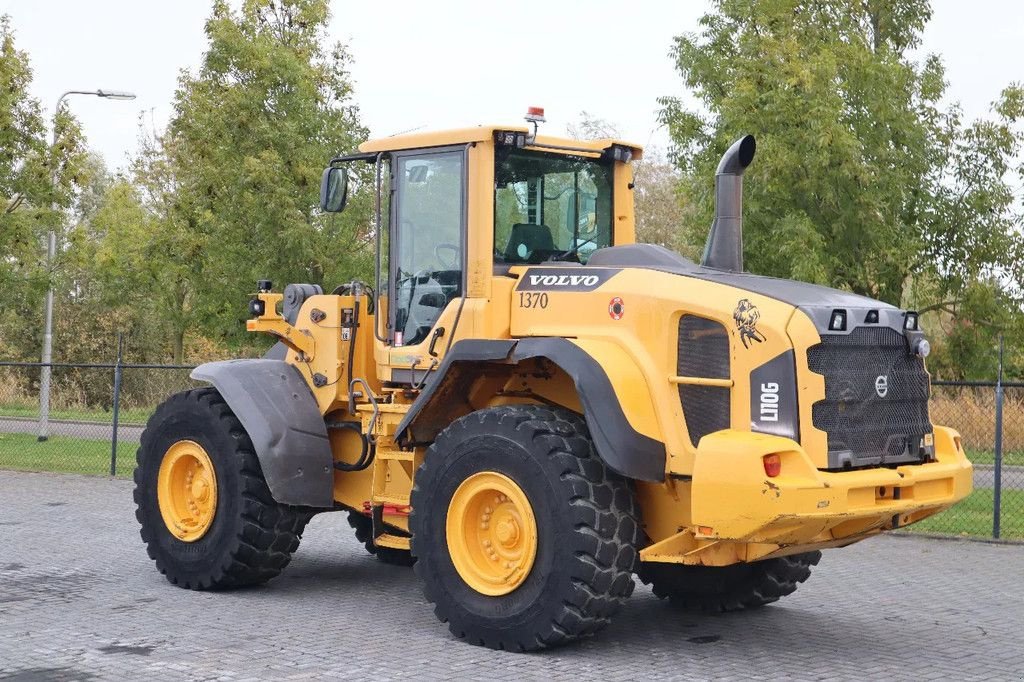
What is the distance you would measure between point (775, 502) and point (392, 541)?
3.02 metres

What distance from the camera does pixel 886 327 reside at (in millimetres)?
8438

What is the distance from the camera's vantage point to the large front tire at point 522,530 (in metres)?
7.96

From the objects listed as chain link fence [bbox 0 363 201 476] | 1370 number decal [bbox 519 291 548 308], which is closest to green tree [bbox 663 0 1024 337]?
chain link fence [bbox 0 363 201 476]

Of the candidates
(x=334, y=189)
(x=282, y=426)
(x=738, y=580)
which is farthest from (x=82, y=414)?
(x=738, y=580)

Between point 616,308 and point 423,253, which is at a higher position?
point 423,253

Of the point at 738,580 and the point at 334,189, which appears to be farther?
the point at 334,189

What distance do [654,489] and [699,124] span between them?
14.2 m

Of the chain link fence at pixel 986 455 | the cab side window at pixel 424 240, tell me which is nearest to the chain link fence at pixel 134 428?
the chain link fence at pixel 986 455

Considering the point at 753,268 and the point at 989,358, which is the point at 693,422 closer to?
the point at 753,268

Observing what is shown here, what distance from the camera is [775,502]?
7.48 meters

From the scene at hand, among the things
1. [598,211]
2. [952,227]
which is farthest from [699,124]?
[598,211]

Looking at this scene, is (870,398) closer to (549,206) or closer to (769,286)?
(769,286)

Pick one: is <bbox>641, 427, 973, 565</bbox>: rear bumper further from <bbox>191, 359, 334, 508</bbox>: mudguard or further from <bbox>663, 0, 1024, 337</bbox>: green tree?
<bbox>663, 0, 1024, 337</bbox>: green tree

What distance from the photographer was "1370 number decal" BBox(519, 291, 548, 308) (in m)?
8.96
